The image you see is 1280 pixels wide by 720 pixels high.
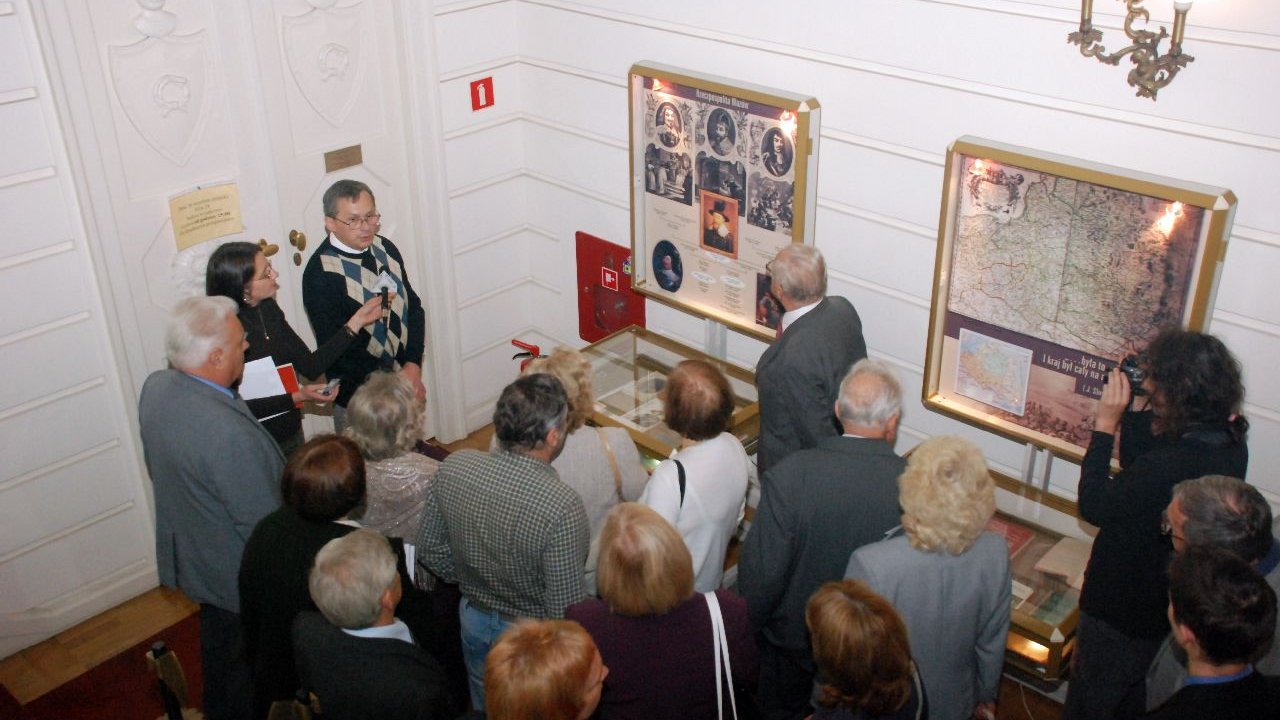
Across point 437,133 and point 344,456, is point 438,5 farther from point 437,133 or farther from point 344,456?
point 344,456

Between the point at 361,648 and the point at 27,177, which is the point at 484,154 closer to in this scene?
the point at 27,177

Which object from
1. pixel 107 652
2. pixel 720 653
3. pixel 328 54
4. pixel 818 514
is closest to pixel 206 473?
pixel 107 652

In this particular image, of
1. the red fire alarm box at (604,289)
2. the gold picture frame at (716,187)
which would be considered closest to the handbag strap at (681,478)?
the gold picture frame at (716,187)

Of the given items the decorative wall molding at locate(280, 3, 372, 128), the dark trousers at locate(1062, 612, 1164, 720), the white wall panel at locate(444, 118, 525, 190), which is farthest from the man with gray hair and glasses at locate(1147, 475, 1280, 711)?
the decorative wall molding at locate(280, 3, 372, 128)

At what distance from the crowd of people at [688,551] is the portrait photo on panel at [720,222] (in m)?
0.70

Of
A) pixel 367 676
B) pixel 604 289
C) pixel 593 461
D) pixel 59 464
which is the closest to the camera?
pixel 367 676

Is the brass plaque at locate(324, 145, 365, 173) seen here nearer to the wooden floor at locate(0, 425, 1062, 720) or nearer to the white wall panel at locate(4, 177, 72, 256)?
the white wall panel at locate(4, 177, 72, 256)

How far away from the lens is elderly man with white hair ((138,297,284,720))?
332 cm

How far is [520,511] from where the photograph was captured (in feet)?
9.62

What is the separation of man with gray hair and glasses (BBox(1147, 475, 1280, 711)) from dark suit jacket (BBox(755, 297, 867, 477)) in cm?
132

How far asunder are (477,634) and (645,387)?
67.1 inches

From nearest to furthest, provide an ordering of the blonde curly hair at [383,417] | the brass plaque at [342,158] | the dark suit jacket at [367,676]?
1. the dark suit jacket at [367,676]
2. the blonde curly hair at [383,417]
3. the brass plaque at [342,158]

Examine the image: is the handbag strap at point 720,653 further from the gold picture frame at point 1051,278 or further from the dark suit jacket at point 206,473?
→ the gold picture frame at point 1051,278

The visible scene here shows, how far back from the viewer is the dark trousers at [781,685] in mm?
3312
